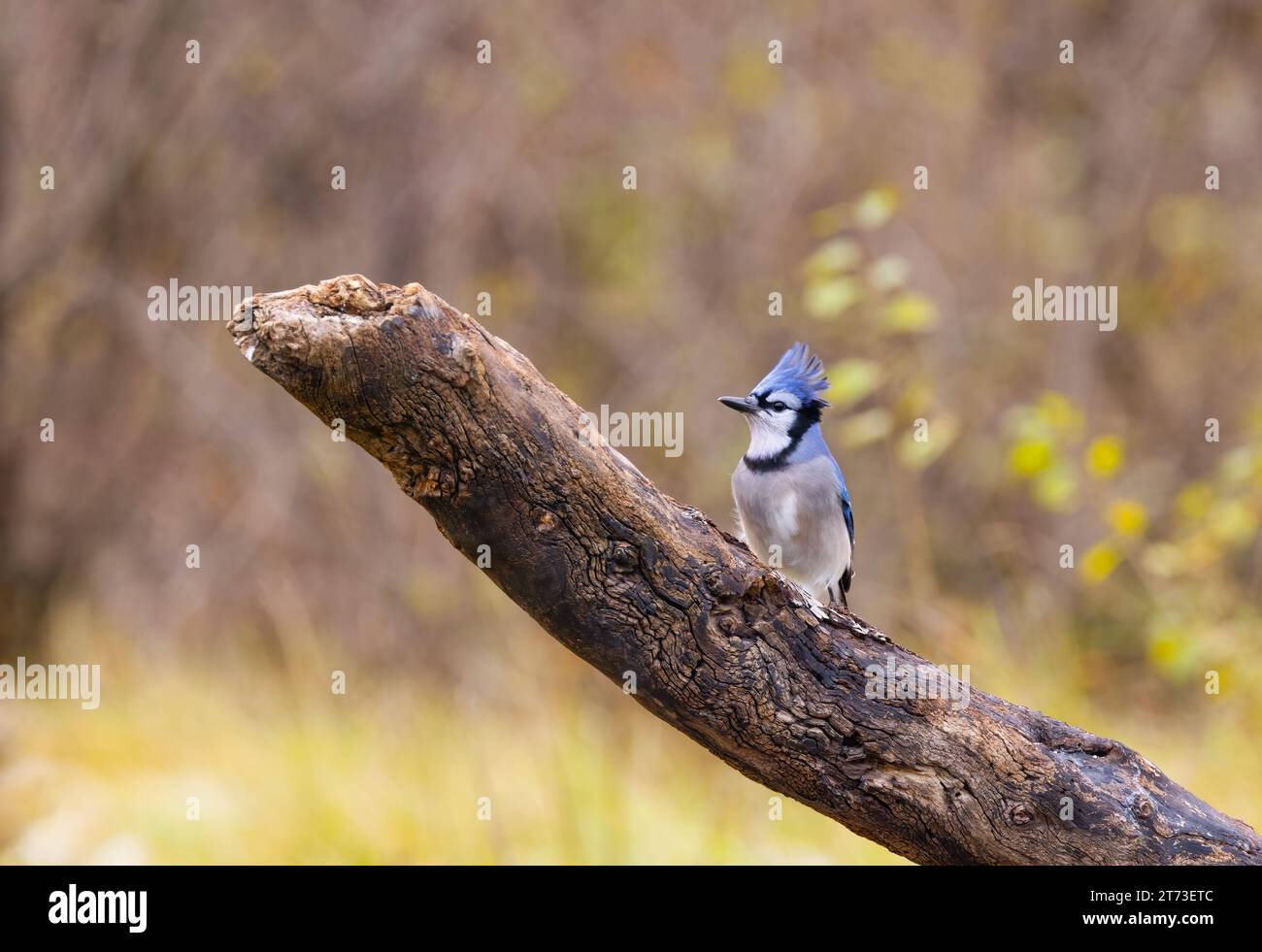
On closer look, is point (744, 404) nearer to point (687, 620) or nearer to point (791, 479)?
point (791, 479)

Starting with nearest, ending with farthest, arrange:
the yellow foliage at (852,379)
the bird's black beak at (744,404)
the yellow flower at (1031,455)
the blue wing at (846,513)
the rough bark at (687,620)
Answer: the rough bark at (687,620) < the bird's black beak at (744,404) < the yellow flower at (1031,455) < the blue wing at (846,513) < the yellow foliage at (852,379)

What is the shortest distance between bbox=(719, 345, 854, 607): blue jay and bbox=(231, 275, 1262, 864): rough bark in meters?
1.59

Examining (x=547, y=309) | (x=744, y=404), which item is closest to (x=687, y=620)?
(x=744, y=404)

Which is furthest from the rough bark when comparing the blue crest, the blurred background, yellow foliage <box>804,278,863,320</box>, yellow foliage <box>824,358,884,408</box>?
the blurred background

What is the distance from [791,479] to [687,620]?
6.15 ft

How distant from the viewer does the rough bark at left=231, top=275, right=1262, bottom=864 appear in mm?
2471

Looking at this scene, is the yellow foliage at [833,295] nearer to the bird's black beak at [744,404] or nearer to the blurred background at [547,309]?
the bird's black beak at [744,404]

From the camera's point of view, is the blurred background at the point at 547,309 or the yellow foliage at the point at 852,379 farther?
the blurred background at the point at 547,309

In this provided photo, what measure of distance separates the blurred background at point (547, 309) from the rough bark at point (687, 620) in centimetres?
354

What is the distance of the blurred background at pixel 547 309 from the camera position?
25.0 feet

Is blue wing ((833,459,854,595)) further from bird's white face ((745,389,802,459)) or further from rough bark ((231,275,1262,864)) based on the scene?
rough bark ((231,275,1262,864))

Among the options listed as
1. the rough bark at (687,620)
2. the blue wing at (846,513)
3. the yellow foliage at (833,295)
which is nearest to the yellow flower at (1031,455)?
the blue wing at (846,513)

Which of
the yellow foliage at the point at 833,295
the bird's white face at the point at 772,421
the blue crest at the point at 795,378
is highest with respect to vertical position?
the yellow foliage at the point at 833,295

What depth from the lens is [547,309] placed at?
31.4ft
